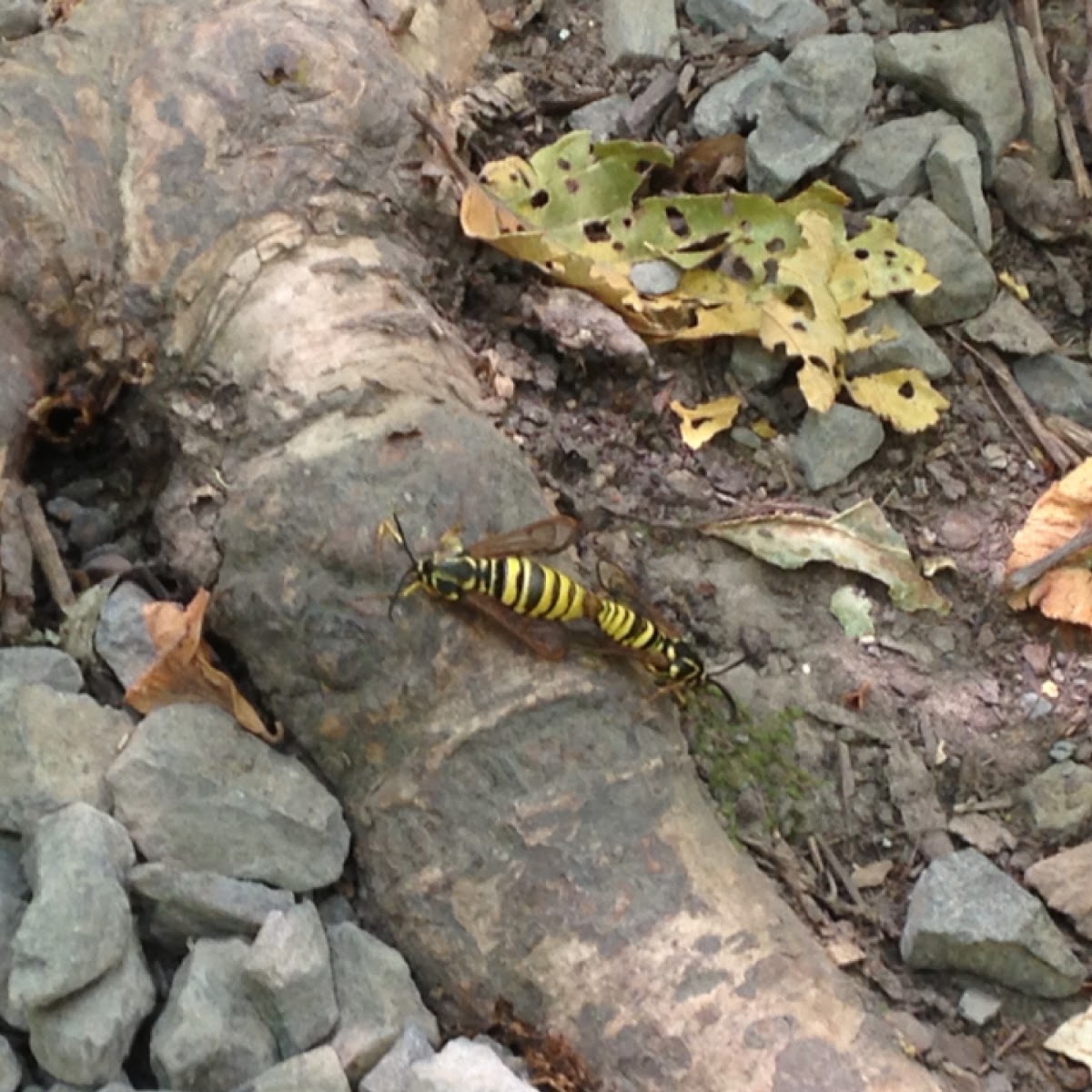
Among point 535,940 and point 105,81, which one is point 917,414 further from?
point 105,81

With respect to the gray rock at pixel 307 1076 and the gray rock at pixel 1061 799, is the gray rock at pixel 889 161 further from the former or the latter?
the gray rock at pixel 307 1076

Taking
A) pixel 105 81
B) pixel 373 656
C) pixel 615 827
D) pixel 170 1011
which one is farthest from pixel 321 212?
pixel 170 1011

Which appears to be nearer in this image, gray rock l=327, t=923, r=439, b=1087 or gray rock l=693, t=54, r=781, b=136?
gray rock l=327, t=923, r=439, b=1087

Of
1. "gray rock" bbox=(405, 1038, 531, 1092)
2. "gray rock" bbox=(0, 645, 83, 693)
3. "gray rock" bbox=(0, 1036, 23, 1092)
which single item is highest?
"gray rock" bbox=(0, 645, 83, 693)

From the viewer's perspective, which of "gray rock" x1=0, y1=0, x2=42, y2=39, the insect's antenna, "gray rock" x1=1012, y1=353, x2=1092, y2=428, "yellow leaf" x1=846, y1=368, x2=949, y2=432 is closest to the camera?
the insect's antenna

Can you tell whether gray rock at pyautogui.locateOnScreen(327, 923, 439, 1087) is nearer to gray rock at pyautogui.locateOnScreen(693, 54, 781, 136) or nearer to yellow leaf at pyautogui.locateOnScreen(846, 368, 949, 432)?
yellow leaf at pyautogui.locateOnScreen(846, 368, 949, 432)

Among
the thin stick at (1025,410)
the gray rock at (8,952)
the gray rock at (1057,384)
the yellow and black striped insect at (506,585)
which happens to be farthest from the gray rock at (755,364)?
the gray rock at (8,952)

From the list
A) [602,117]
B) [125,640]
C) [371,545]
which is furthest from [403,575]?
[602,117]

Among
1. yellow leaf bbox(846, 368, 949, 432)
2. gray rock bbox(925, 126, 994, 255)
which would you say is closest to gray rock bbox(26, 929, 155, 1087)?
yellow leaf bbox(846, 368, 949, 432)
